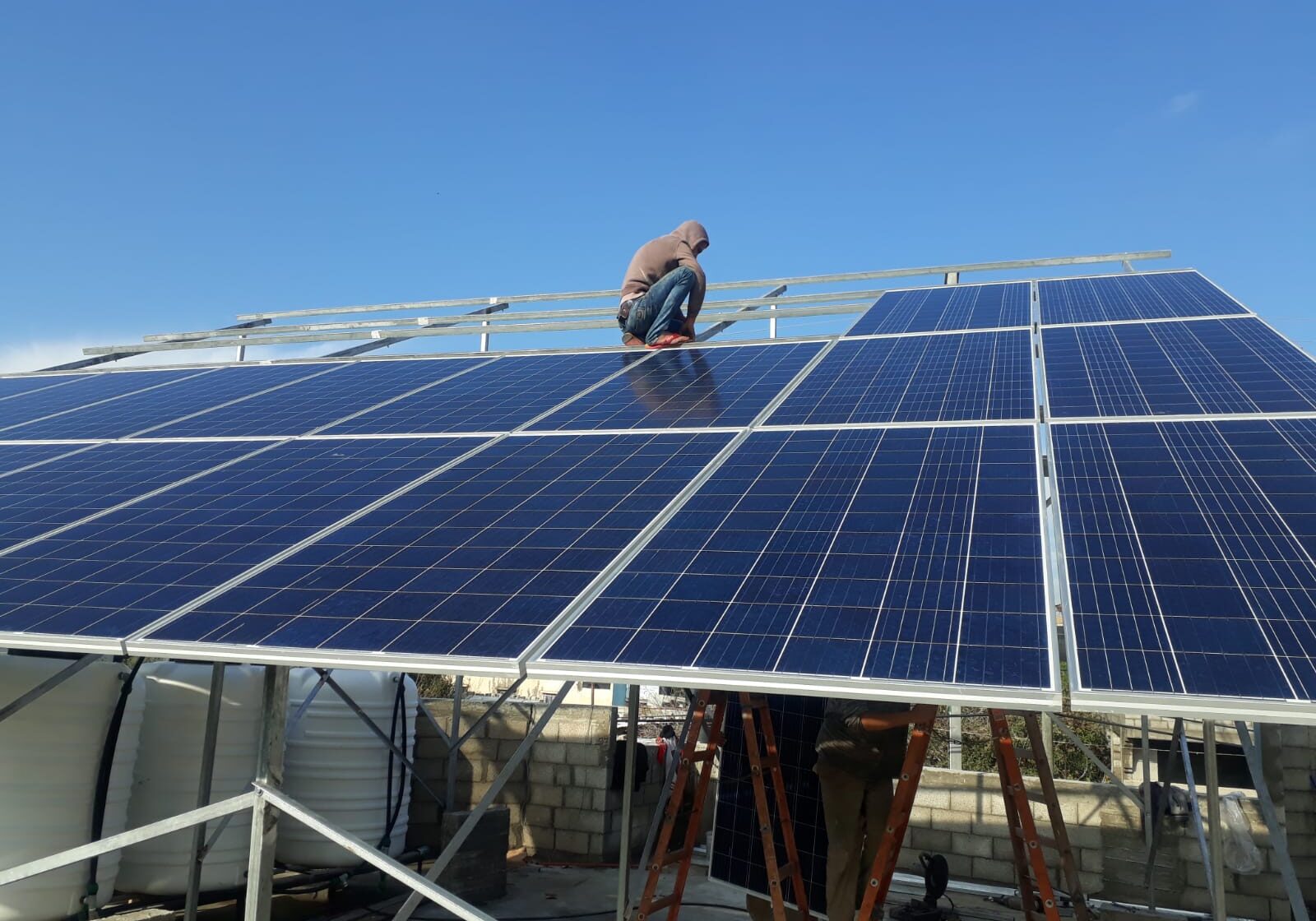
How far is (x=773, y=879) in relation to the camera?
6613mm

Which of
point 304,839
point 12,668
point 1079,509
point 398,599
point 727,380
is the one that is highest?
point 727,380

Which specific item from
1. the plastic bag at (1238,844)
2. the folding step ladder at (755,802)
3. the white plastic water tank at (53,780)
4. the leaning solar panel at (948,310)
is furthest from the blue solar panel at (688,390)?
the plastic bag at (1238,844)

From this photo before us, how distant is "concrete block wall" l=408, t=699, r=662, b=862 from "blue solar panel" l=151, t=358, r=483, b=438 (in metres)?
4.28

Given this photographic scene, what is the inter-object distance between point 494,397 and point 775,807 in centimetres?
414

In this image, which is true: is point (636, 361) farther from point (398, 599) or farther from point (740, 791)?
point (398, 599)

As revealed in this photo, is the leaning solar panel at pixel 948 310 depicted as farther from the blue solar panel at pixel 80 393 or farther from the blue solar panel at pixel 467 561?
the blue solar panel at pixel 80 393

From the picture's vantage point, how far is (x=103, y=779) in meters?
7.40

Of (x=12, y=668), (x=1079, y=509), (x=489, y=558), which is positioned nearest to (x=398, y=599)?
(x=489, y=558)

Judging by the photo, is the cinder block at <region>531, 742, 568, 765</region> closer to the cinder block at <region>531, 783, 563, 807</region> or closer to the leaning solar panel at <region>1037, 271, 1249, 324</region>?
the cinder block at <region>531, 783, 563, 807</region>

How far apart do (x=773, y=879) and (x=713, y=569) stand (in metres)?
3.24

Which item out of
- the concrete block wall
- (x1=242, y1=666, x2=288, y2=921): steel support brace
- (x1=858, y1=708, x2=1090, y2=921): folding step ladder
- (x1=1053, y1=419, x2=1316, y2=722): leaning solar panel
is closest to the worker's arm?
(x1=858, y1=708, x2=1090, y2=921): folding step ladder

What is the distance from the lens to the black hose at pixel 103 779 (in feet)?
23.7

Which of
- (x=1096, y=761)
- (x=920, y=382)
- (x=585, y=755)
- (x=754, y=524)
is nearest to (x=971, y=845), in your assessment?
(x=1096, y=761)

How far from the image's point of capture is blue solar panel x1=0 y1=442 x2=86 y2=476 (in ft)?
24.7
